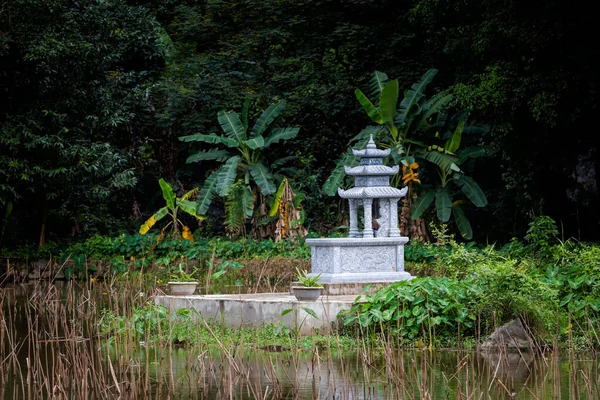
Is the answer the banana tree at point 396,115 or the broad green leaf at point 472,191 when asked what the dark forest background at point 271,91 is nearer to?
the banana tree at point 396,115

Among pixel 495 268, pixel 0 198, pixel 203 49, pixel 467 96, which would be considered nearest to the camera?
pixel 495 268

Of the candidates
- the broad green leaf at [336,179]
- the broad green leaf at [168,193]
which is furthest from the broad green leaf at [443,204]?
the broad green leaf at [168,193]

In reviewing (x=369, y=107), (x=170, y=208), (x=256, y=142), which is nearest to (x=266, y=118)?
(x=256, y=142)

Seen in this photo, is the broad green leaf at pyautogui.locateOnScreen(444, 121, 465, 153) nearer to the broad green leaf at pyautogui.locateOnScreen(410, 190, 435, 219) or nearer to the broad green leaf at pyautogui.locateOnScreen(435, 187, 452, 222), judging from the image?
the broad green leaf at pyautogui.locateOnScreen(435, 187, 452, 222)

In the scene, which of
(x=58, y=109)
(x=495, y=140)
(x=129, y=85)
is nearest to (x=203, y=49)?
(x=129, y=85)

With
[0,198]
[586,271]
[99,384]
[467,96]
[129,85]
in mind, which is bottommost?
[99,384]

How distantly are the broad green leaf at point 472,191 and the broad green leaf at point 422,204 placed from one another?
65 centimetres

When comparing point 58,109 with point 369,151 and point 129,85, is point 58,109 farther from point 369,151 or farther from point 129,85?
point 369,151

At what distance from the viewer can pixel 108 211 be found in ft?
88.1

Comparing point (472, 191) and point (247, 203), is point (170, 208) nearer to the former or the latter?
point (247, 203)

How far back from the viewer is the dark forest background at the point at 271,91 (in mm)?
18484

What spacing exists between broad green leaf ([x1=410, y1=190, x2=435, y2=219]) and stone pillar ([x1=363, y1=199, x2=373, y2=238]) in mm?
4747

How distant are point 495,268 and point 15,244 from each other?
615 inches

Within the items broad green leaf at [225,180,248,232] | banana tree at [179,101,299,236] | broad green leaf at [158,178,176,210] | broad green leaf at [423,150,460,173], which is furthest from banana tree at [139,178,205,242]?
broad green leaf at [423,150,460,173]
